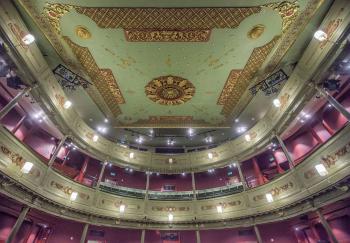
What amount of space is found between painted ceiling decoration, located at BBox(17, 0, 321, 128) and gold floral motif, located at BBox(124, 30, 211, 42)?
0.05m

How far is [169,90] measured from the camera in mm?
13109

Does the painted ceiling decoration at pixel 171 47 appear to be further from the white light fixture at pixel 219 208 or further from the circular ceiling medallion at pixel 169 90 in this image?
the white light fixture at pixel 219 208

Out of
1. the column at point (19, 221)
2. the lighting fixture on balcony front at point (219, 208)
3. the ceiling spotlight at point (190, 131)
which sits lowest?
the column at point (19, 221)

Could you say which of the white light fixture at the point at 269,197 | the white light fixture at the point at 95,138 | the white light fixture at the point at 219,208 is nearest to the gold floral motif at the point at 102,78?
the white light fixture at the point at 95,138

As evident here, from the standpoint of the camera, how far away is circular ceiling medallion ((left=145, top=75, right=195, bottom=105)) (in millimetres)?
12352

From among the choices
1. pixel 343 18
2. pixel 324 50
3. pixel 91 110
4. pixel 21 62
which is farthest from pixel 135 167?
pixel 343 18

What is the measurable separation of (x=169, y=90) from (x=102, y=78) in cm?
423

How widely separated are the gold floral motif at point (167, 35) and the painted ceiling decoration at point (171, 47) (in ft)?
0.15

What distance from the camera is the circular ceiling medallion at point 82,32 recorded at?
946 cm

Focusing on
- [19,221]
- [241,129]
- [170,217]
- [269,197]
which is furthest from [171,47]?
[170,217]

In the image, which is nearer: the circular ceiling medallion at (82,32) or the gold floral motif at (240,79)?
the circular ceiling medallion at (82,32)

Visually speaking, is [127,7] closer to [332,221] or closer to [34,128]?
[34,128]

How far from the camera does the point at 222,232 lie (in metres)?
14.8

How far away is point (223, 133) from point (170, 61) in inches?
366
